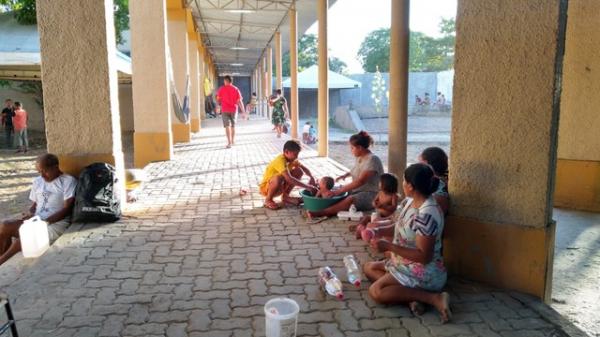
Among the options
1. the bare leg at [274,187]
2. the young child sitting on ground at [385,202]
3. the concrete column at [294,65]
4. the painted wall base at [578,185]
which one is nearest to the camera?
the young child sitting on ground at [385,202]

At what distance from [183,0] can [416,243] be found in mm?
11989

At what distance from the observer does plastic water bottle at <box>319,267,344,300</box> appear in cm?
323

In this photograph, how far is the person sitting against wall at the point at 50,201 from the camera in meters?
4.55

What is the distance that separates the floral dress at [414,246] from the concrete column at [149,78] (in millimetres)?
7275

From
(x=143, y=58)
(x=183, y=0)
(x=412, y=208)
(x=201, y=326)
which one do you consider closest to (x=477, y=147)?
(x=412, y=208)

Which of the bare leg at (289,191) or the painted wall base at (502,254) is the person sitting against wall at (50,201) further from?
the painted wall base at (502,254)

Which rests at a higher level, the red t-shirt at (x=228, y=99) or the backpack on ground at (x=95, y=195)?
the red t-shirt at (x=228, y=99)

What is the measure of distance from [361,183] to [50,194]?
307 cm

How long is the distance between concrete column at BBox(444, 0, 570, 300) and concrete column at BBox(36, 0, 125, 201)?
3554mm

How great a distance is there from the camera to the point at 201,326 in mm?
2861

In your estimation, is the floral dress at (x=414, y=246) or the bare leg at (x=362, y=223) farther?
the bare leg at (x=362, y=223)

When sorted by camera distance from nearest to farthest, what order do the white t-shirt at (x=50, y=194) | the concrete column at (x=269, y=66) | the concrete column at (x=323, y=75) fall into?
the white t-shirt at (x=50, y=194)
the concrete column at (x=323, y=75)
the concrete column at (x=269, y=66)

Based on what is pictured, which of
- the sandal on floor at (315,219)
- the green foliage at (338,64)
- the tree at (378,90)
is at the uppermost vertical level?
the green foliage at (338,64)

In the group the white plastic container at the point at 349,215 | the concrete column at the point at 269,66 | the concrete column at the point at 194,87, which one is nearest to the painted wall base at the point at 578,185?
the white plastic container at the point at 349,215
